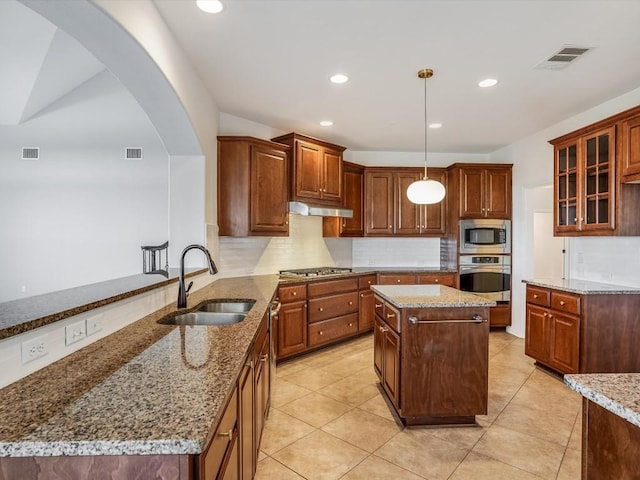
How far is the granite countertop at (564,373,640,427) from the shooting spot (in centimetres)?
93

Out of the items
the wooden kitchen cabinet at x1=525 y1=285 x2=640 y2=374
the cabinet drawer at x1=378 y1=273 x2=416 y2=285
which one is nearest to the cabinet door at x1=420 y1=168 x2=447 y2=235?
the cabinet drawer at x1=378 y1=273 x2=416 y2=285

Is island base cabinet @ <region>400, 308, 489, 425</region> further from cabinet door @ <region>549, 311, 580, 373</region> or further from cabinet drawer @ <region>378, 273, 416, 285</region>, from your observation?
cabinet drawer @ <region>378, 273, 416, 285</region>

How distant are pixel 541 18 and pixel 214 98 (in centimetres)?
275

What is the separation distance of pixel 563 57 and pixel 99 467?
3.55 m

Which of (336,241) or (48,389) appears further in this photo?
(336,241)

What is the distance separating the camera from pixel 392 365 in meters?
2.66

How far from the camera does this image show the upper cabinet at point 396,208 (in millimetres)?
5172

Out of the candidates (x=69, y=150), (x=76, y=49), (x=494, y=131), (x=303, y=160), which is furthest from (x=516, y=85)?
(x=69, y=150)

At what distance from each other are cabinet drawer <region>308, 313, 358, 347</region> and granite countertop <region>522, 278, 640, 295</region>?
2075mm

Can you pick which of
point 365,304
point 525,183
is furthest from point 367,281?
point 525,183

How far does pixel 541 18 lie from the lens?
7.22 ft

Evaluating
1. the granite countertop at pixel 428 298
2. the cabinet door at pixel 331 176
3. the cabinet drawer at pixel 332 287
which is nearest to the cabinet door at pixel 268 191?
the cabinet door at pixel 331 176

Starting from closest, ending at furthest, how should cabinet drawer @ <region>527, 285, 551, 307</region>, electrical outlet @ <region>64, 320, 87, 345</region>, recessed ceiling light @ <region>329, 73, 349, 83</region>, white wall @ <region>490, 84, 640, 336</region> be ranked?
electrical outlet @ <region>64, 320, 87, 345</region>
recessed ceiling light @ <region>329, 73, 349, 83</region>
cabinet drawer @ <region>527, 285, 551, 307</region>
white wall @ <region>490, 84, 640, 336</region>

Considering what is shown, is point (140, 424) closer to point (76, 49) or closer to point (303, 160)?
point (303, 160)
